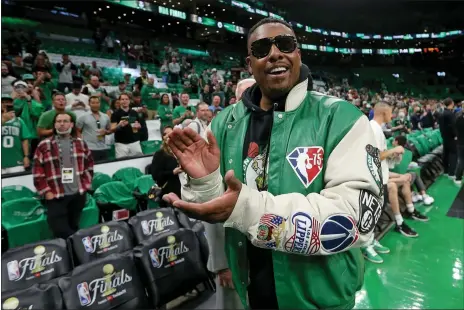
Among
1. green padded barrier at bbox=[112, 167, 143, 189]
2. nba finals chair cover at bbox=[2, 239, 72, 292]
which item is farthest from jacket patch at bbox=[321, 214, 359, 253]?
green padded barrier at bbox=[112, 167, 143, 189]

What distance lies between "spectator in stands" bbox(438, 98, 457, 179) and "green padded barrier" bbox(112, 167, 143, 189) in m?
5.79

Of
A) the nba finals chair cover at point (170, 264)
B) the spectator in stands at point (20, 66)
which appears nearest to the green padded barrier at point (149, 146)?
the nba finals chair cover at point (170, 264)

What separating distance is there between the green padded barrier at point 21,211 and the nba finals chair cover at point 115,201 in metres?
0.58

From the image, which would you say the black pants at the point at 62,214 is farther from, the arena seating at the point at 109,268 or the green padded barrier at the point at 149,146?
the green padded barrier at the point at 149,146

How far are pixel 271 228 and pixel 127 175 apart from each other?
142 inches

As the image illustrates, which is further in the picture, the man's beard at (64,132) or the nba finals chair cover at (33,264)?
the man's beard at (64,132)

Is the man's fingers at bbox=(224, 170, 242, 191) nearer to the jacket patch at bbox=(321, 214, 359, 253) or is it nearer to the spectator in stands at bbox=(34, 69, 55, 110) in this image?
the jacket patch at bbox=(321, 214, 359, 253)

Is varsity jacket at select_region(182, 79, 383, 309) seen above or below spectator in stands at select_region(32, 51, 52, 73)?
below

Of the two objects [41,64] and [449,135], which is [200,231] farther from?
[41,64]

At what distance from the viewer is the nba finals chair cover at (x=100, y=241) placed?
2312 mm

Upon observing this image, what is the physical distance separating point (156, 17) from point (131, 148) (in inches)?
700

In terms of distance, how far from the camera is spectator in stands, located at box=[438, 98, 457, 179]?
6414mm

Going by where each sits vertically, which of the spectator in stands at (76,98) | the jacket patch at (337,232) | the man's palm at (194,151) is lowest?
the jacket patch at (337,232)

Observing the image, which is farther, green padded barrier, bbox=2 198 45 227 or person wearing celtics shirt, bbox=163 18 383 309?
green padded barrier, bbox=2 198 45 227
